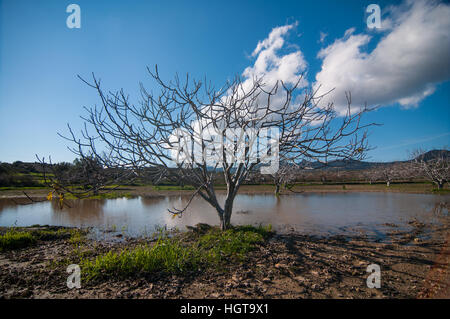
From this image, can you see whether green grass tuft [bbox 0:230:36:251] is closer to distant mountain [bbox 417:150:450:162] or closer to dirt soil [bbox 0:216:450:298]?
dirt soil [bbox 0:216:450:298]

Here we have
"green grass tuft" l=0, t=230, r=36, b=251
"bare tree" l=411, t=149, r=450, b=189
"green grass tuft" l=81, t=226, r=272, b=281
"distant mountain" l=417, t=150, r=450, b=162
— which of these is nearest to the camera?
"green grass tuft" l=81, t=226, r=272, b=281

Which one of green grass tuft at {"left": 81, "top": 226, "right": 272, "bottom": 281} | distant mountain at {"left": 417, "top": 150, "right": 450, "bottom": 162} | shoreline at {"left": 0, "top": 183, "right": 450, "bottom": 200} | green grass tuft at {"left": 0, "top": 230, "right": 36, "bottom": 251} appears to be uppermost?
distant mountain at {"left": 417, "top": 150, "right": 450, "bottom": 162}

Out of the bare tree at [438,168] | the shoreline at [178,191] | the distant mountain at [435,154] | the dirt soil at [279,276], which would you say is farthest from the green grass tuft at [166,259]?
the distant mountain at [435,154]

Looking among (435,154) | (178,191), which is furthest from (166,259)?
(435,154)

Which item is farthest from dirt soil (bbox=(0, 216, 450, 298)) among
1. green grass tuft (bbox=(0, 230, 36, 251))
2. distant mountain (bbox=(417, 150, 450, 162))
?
distant mountain (bbox=(417, 150, 450, 162))

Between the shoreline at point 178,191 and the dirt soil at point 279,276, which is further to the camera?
the shoreline at point 178,191

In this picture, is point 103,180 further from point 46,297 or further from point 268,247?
point 268,247

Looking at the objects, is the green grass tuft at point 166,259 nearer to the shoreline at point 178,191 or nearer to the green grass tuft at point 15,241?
the green grass tuft at point 15,241

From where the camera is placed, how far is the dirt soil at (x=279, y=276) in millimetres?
3215

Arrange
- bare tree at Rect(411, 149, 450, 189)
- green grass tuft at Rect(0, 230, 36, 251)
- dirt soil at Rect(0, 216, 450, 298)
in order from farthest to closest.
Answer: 1. bare tree at Rect(411, 149, 450, 189)
2. green grass tuft at Rect(0, 230, 36, 251)
3. dirt soil at Rect(0, 216, 450, 298)

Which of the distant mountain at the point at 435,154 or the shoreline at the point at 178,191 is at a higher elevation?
the distant mountain at the point at 435,154

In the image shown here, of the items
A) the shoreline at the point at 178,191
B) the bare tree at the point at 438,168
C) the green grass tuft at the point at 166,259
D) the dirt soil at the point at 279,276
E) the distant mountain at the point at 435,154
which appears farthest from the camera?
the distant mountain at the point at 435,154

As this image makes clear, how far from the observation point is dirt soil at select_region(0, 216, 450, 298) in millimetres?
3215
